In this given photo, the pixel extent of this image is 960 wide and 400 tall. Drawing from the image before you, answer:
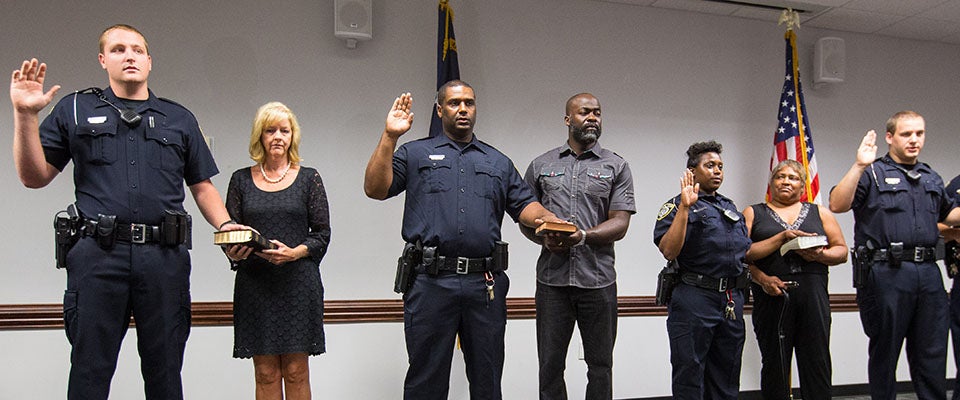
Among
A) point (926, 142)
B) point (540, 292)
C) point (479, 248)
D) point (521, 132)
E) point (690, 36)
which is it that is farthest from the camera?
point (926, 142)

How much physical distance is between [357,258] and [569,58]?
6.26 feet

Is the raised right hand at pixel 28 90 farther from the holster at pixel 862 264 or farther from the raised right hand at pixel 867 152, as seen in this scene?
the holster at pixel 862 264

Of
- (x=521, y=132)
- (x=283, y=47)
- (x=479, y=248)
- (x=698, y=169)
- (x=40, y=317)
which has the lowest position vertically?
(x=40, y=317)

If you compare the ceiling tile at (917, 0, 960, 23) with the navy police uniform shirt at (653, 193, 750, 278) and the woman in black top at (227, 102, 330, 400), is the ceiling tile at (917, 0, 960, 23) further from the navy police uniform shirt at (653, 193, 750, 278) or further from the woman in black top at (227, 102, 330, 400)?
the woman in black top at (227, 102, 330, 400)

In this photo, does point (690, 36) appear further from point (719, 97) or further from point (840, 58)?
point (840, 58)

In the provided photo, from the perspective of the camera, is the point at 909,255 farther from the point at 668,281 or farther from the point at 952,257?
the point at 668,281

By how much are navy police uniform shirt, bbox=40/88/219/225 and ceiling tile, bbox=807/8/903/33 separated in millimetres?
4412

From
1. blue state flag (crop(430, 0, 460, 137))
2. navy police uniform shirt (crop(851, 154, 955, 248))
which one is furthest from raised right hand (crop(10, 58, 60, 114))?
navy police uniform shirt (crop(851, 154, 955, 248))

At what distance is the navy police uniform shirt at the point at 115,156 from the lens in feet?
7.84

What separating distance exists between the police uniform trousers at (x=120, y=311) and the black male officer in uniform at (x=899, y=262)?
3.22m

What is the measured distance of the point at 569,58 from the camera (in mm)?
4715

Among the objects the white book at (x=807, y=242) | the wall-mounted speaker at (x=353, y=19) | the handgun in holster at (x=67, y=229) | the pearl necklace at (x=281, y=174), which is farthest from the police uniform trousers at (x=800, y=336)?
the handgun in holster at (x=67, y=229)

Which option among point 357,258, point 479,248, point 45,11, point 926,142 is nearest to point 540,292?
point 479,248

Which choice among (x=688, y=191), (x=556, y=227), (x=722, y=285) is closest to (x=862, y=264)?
(x=722, y=285)
